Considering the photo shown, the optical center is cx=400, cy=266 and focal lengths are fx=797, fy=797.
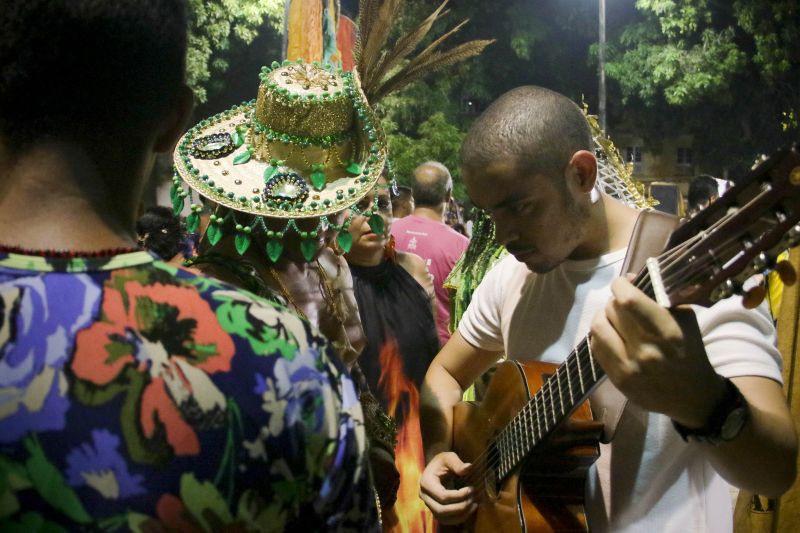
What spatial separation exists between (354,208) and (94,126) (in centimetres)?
165

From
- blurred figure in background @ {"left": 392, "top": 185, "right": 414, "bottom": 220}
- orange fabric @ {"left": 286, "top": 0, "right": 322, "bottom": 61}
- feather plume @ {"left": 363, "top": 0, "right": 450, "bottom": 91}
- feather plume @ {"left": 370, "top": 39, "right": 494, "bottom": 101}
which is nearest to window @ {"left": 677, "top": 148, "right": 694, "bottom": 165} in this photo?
blurred figure in background @ {"left": 392, "top": 185, "right": 414, "bottom": 220}

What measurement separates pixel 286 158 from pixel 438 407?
Result: 1076mm

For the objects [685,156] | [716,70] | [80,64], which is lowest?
[685,156]

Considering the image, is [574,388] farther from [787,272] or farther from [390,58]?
[390,58]

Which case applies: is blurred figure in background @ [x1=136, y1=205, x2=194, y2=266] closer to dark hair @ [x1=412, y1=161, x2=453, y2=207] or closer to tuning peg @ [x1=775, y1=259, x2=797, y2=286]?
dark hair @ [x1=412, y1=161, x2=453, y2=207]

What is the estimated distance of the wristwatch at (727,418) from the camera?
66.9 inches

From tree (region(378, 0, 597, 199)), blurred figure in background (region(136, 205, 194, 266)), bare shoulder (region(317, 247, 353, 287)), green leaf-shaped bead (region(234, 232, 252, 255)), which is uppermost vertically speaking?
green leaf-shaped bead (region(234, 232, 252, 255))

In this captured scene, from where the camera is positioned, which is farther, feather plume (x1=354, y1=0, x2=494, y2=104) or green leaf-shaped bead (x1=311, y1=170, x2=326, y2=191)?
feather plume (x1=354, y1=0, x2=494, y2=104)

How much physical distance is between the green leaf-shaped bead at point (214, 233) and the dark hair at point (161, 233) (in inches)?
90.2

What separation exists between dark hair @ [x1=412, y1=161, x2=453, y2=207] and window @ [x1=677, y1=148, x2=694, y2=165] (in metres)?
24.5

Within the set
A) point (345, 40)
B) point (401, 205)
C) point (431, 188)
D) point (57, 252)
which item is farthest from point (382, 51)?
point (401, 205)

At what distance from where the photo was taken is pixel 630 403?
2121mm

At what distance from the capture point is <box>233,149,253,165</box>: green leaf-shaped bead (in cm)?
269

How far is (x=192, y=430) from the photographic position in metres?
1.11
